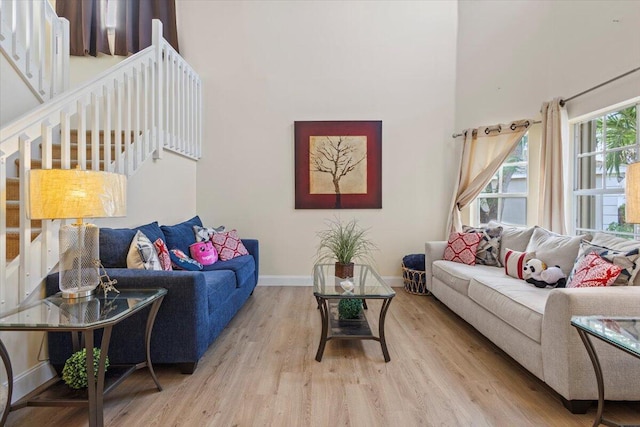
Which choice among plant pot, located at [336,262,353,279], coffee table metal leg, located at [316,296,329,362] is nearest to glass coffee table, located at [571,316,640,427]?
coffee table metal leg, located at [316,296,329,362]

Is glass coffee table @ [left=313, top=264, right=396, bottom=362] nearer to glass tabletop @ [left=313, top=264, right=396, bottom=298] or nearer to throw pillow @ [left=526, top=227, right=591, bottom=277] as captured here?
glass tabletop @ [left=313, top=264, right=396, bottom=298]

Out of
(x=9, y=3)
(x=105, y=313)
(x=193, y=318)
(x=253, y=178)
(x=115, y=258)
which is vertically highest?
(x=9, y=3)

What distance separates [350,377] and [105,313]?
1458 millimetres

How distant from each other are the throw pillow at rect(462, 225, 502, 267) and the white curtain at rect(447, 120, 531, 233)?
2.16 ft

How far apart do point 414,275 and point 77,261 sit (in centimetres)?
333

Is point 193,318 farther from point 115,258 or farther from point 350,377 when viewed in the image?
point 350,377

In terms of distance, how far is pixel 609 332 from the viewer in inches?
54.7

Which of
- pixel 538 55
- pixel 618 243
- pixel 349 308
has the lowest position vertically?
pixel 349 308

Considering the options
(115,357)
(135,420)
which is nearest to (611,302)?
(135,420)

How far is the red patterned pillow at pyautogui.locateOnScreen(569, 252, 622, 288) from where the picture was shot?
1.98 m

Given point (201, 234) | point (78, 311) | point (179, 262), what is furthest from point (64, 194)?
point (201, 234)

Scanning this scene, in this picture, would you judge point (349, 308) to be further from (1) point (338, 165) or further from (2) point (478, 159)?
(2) point (478, 159)

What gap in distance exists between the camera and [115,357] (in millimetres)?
2049

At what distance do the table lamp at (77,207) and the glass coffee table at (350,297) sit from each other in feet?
4.56
